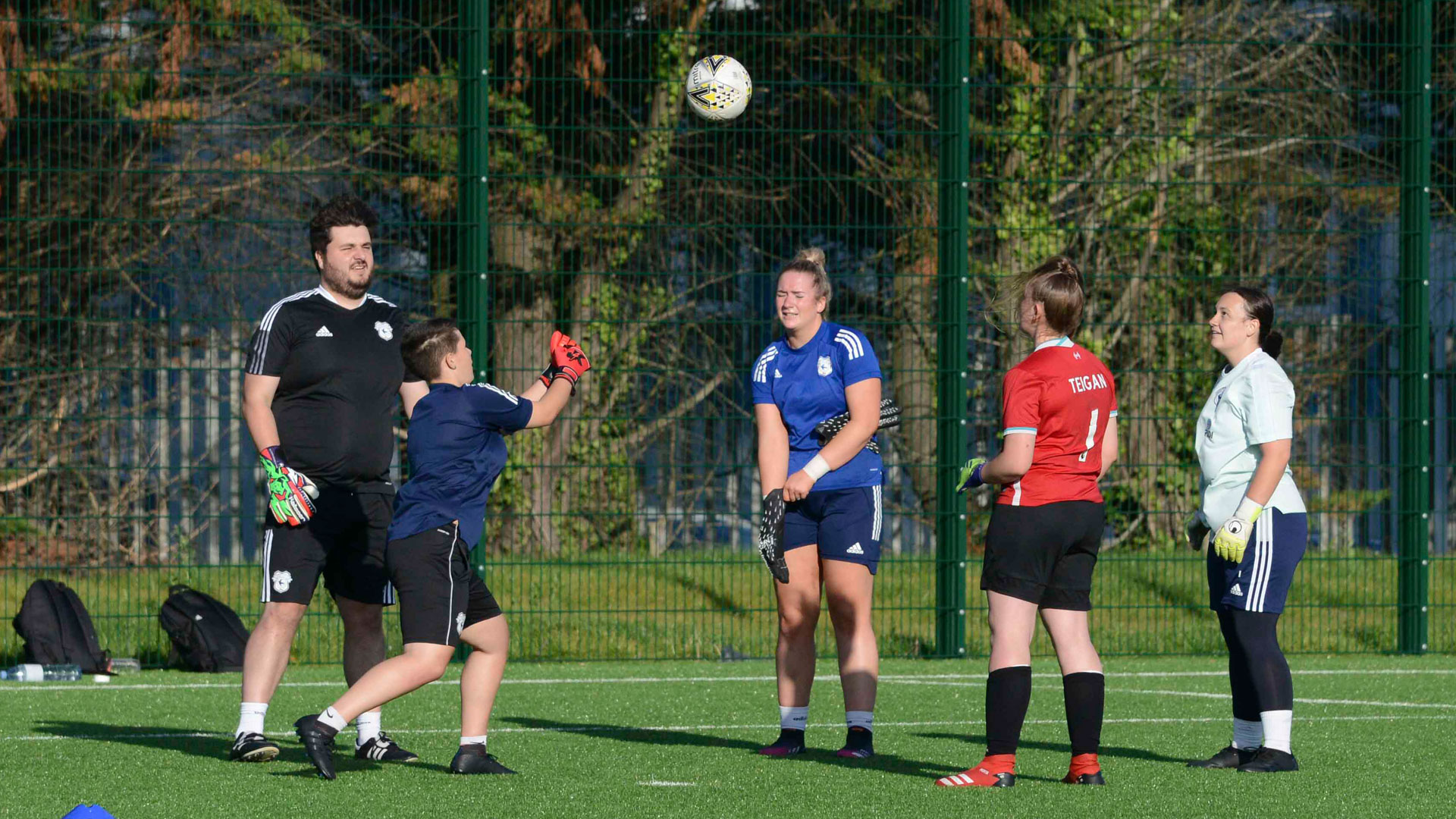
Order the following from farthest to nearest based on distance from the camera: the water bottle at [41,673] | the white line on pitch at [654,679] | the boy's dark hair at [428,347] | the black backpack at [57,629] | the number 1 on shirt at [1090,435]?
the black backpack at [57,629] < the water bottle at [41,673] < the white line on pitch at [654,679] < the boy's dark hair at [428,347] < the number 1 on shirt at [1090,435]

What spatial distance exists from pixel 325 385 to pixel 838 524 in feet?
6.45

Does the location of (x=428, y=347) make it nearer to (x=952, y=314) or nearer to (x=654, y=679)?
(x=654, y=679)

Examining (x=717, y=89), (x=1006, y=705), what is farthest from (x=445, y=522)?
(x=717, y=89)

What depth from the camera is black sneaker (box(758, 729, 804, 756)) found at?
6.82 meters


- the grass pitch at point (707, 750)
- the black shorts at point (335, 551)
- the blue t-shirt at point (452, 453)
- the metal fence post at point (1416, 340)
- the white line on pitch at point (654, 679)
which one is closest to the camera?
the grass pitch at point (707, 750)

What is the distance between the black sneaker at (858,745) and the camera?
22.2 feet

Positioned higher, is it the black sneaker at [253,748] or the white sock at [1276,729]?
the white sock at [1276,729]

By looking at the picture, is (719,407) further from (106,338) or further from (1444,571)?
(1444,571)

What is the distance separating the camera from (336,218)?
6645 millimetres

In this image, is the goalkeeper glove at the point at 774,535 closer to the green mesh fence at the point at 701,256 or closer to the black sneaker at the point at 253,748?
the black sneaker at the point at 253,748

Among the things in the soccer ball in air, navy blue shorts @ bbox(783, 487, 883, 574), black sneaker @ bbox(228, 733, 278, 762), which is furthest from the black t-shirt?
the soccer ball in air

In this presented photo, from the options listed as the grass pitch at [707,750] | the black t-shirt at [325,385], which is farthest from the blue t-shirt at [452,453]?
the grass pitch at [707,750]

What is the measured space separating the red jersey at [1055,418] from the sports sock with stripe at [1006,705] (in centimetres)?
56

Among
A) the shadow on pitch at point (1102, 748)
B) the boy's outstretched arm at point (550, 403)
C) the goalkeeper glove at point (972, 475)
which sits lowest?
the shadow on pitch at point (1102, 748)
